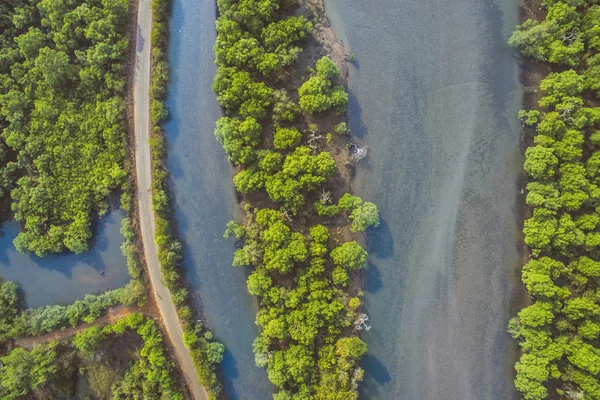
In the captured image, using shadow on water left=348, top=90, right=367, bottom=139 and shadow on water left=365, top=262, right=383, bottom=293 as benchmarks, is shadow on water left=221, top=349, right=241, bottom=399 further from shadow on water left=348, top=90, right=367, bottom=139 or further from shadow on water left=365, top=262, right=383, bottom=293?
shadow on water left=348, top=90, right=367, bottom=139

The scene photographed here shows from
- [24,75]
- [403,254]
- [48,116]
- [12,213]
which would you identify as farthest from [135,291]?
[403,254]

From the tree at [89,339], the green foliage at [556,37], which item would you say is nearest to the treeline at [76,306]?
the tree at [89,339]

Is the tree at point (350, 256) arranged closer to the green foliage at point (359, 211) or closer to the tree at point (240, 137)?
the green foliage at point (359, 211)

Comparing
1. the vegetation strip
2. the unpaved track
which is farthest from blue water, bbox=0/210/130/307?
the unpaved track

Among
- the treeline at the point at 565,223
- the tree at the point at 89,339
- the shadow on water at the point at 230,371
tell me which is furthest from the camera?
the shadow on water at the point at 230,371

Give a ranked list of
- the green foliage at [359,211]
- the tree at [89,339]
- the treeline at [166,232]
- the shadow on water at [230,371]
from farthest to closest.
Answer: the shadow on water at [230,371] < the treeline at [166,232] < the tree at [89,339] < the green foliage at [359,211]

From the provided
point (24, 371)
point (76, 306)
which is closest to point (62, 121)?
point (76, 306)

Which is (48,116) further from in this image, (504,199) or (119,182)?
(504,199)

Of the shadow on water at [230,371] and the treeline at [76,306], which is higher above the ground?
the treeline at [76,306]
